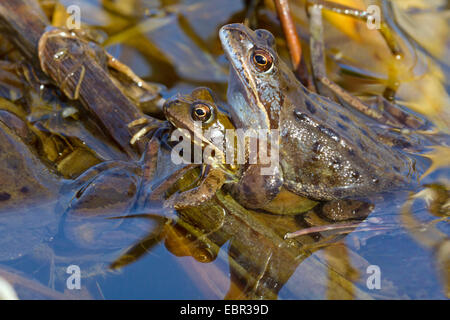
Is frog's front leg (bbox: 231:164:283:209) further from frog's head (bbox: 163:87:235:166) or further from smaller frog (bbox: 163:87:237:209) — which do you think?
frog's head (bbox: 163:87:235:166)

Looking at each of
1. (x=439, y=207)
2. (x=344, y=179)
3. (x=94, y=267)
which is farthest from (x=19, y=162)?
(x=439, y=207)

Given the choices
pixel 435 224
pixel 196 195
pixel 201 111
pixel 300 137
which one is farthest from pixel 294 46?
pixel 435 224

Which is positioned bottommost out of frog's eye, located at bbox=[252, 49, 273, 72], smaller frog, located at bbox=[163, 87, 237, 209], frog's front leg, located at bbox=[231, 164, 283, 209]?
frog's front leg, located at bbox=[231, 164, 283, 209]

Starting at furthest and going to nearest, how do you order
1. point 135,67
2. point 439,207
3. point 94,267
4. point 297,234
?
1. point 135,67
2. point 439,207
3. point 297,234
4. point 94,267

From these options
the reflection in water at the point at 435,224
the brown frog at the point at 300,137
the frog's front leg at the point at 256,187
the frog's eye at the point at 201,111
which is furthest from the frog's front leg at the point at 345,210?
the frog's eye at the point at 201,111

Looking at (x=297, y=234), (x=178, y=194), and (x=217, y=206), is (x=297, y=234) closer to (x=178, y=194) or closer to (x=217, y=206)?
(x=217, y=206)

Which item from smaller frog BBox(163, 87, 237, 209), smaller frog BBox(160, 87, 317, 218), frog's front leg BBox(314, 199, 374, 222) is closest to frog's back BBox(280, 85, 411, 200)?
frog's front leg BBox(314, 199, 374, 222)
